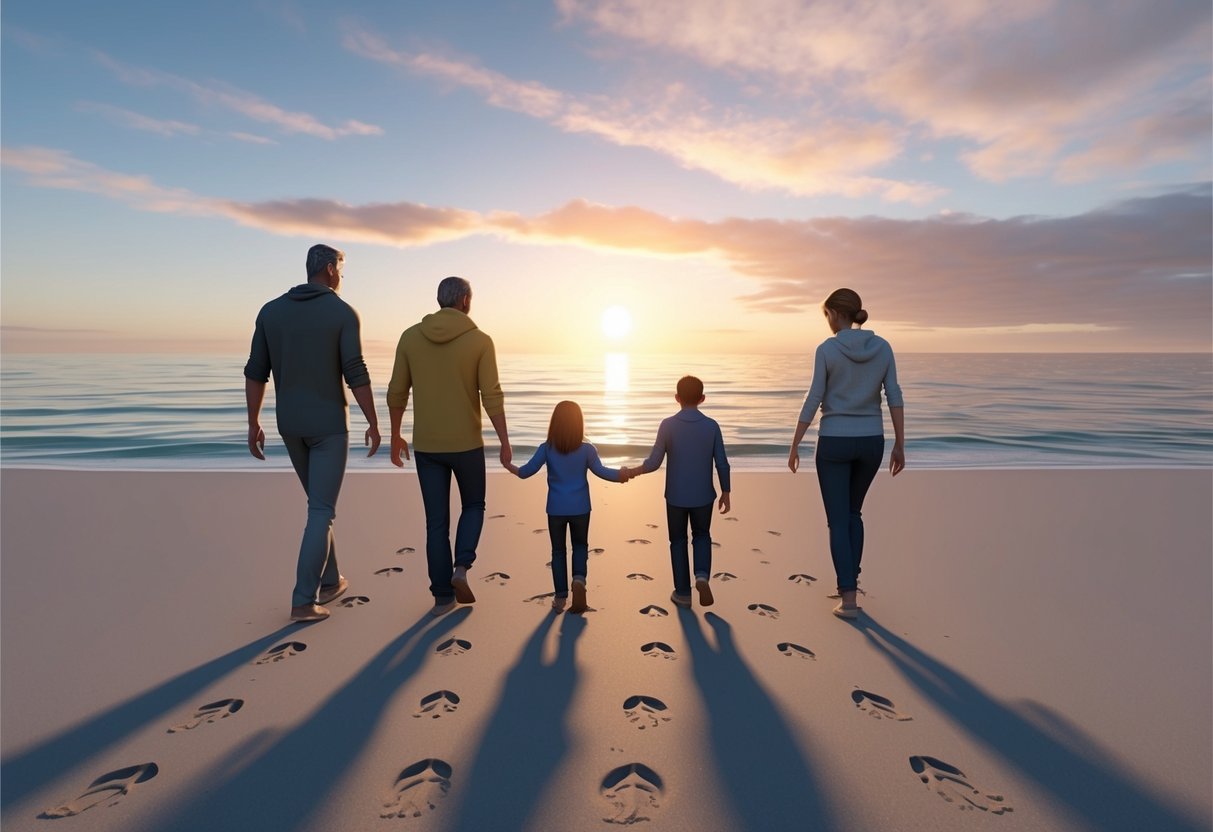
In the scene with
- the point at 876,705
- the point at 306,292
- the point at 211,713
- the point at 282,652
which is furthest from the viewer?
the point at 306,292

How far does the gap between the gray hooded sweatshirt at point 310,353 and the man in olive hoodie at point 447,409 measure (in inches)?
12.9

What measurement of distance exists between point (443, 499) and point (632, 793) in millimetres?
2446

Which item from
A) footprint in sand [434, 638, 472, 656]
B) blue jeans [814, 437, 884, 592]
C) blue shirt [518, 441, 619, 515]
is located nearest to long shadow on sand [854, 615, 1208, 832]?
blue jeans [814, 437, 884, 592]

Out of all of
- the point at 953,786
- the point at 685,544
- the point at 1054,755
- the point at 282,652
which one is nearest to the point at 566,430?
the point at 685,544

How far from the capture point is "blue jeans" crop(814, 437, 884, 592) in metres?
4.21

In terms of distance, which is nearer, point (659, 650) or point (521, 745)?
point (521, 745)

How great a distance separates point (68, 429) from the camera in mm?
18562

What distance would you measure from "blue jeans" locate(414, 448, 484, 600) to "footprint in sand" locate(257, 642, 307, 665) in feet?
2.87

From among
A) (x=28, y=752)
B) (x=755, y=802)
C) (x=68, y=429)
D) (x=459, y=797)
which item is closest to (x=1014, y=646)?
(x=755, y=802)

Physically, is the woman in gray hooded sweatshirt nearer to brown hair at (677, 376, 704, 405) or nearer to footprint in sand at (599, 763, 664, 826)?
brown hair at (677, 376, 704, 405)

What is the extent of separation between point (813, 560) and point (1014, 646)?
1795 mm

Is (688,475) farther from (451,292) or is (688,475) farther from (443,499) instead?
(451,292)

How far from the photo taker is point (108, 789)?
7.95 feet

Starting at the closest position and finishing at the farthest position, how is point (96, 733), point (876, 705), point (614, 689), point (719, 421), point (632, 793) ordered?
1. point (632, 793)
2. point (96, 733)
3. point (876, 705)
4. point (614, 689)
5. point (719, 421)
